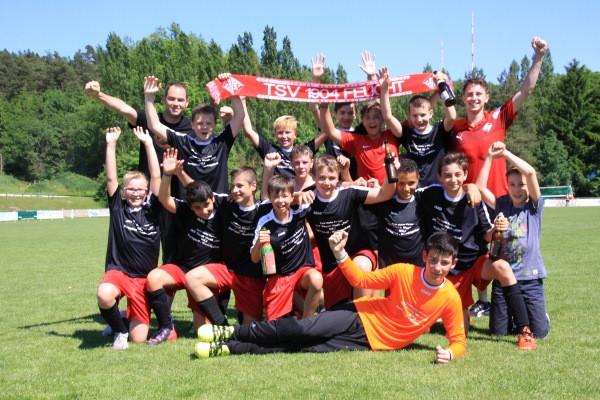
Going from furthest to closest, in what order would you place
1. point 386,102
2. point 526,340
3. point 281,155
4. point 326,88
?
point 326,88 < point 281,155 < point 386,102 < point 526,340

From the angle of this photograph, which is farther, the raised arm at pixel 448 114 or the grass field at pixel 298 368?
the raised arm at pixel 448 114

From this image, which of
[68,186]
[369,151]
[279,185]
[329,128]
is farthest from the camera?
[68,186]

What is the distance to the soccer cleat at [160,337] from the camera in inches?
225

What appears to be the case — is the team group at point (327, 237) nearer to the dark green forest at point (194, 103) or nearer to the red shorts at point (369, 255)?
the red shorts at point (369, 255)

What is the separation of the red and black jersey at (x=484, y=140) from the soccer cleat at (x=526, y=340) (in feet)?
5.98

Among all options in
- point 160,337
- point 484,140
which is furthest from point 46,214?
point 484,140

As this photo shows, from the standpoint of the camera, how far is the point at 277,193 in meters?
5.73

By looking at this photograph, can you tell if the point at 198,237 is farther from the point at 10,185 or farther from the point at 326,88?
the point at 10,185

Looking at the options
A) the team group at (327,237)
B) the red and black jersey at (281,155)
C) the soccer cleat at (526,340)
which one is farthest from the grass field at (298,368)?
the red and black jersey at (281,155)

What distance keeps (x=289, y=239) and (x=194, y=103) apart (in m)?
38.0

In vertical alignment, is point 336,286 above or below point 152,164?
below

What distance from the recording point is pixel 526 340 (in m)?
5.13

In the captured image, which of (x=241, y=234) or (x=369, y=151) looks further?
(x=369, y=151)

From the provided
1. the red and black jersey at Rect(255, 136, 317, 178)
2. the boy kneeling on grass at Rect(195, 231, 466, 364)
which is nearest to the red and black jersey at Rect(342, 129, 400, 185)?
the red and black jersey at Rect(255, 136, 317, 178)
